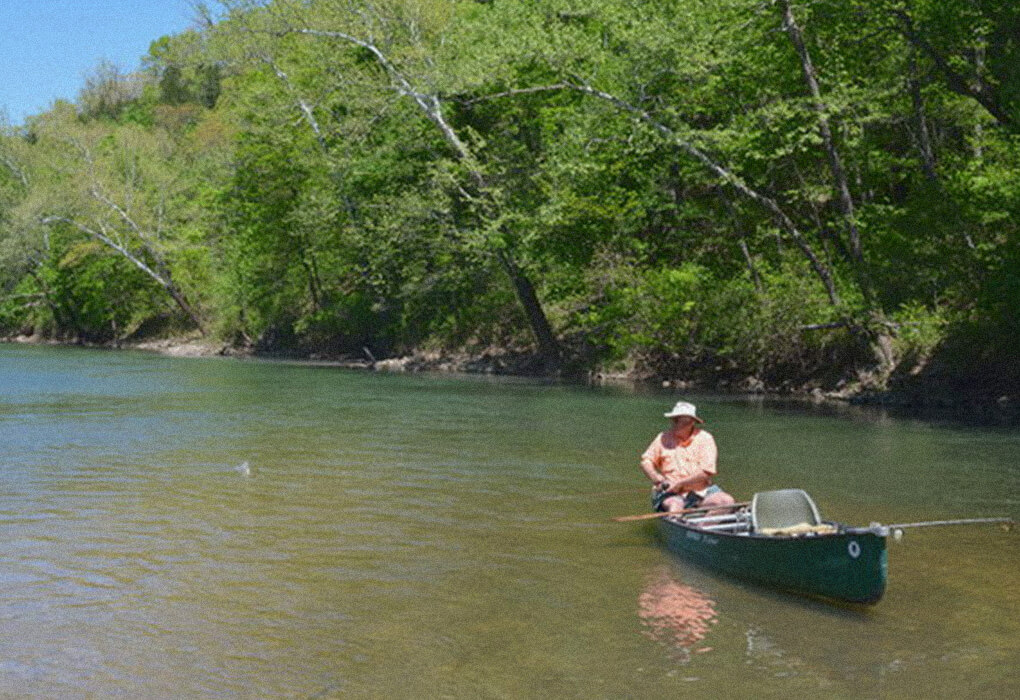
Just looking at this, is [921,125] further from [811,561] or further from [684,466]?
[811,561]

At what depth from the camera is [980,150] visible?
80.2ft

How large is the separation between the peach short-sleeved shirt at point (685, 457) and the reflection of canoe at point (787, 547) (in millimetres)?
499

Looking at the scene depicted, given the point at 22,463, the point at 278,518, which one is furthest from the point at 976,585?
the point at 22,463

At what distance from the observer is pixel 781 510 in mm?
10430

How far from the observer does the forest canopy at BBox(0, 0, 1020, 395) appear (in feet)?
78.1

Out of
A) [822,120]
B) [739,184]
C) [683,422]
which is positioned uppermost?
[822,120]

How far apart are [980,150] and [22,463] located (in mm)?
20219

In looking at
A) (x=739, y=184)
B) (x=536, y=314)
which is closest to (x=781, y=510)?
(x=739, y=184)

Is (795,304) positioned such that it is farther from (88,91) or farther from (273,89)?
(88,91)

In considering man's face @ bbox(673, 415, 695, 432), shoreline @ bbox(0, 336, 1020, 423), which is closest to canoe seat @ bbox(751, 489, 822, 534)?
man's face @ bbox(673, 415, 695, 432)

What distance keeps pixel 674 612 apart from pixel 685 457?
9.42 ft

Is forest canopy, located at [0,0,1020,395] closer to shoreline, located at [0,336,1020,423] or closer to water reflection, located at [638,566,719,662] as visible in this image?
shoreline, located at [0,336,1020,423]

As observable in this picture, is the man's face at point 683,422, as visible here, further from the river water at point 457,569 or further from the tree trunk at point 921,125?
the tree trunk at point 921,125

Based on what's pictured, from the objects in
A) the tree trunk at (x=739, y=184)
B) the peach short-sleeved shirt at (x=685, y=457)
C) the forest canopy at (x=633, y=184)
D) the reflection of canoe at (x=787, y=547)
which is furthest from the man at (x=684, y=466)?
the tree trunk at (x=739, y=184)
